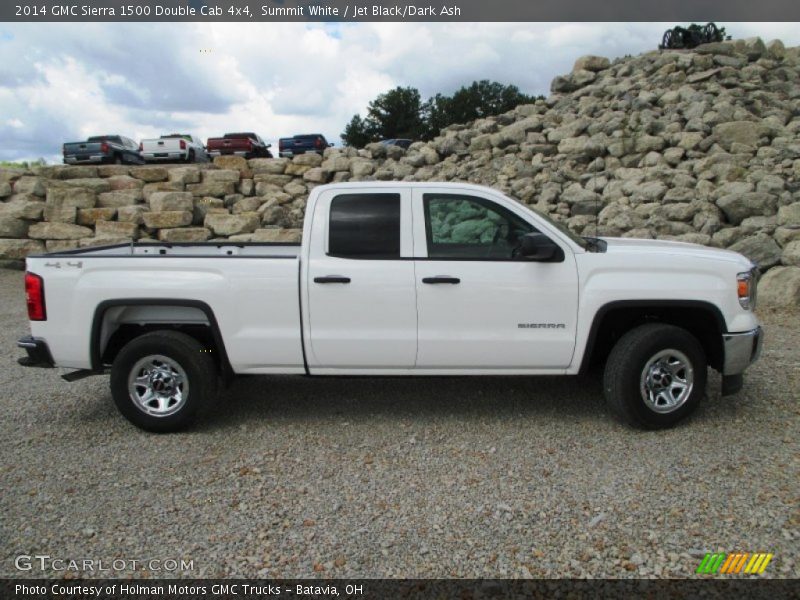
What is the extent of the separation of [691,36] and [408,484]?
23.1m

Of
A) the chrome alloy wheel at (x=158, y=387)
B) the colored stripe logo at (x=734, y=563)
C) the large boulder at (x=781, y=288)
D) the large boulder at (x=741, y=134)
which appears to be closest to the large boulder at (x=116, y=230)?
the chrome alloy wheel at (x=158, y=387)

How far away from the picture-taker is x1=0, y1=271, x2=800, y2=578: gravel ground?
10.9 feet

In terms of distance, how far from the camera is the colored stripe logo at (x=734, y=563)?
315cm

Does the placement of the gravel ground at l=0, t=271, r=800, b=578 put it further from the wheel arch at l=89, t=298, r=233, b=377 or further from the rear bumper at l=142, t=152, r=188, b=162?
the rear bumper at l=142, t=152, r=188, b=162

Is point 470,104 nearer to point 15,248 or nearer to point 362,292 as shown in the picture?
point 15,248

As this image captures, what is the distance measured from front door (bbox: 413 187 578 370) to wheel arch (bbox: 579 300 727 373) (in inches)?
8.8

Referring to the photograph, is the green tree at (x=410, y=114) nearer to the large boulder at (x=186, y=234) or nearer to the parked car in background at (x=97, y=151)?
the parked car in background at (x=97, y=151)

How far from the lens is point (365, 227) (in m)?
4.93

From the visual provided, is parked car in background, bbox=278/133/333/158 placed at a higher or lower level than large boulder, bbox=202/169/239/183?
higher

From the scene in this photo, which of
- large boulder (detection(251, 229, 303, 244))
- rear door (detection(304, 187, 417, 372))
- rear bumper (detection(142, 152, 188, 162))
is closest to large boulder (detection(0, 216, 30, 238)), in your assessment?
large boulder (detection(251, 229, 303, 244))

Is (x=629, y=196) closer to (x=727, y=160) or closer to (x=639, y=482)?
(x=727, y=160)

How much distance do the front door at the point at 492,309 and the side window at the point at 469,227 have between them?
0.03 meters

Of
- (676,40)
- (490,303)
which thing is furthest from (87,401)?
(676,40)

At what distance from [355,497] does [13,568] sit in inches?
73.1
